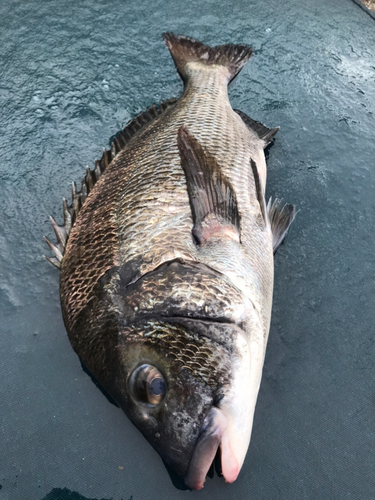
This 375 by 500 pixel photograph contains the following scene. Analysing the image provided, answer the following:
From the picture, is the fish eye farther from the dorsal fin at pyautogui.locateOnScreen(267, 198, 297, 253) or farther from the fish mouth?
the dorsal fin at pyautogui.locateOnScreen(267, 198, 297, 253)

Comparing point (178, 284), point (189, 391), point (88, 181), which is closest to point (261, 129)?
point (88, 181)

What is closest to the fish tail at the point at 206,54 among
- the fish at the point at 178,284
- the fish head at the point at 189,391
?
the fish at the point at 178,284

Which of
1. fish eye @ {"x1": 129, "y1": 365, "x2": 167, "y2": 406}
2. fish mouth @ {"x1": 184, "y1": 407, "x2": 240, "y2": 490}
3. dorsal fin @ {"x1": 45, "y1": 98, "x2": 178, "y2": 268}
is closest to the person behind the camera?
fish mouth @ {"x1": 184, "y1": 407, "x2": 240, "y2": 490}

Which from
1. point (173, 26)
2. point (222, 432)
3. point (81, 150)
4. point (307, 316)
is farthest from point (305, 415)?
point (173, 26)

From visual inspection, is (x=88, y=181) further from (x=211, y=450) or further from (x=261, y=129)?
(x=211, y=450)

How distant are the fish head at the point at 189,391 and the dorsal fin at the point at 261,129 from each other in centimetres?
181

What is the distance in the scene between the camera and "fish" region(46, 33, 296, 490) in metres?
1.37

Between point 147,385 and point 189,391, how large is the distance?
6.2 inches

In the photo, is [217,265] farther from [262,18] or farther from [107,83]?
[262,18]

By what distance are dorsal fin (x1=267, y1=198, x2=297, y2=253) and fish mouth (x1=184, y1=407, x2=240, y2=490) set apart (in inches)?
48.3

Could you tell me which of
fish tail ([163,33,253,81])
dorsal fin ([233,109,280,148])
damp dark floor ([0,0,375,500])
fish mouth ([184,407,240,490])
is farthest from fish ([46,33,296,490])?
fish tail ([163,33,253,81])

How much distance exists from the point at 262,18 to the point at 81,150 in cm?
259

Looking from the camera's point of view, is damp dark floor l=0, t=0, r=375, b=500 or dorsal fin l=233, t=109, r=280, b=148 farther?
dorsal fin l=233, t=109, r=280, b=148

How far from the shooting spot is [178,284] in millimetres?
1574
